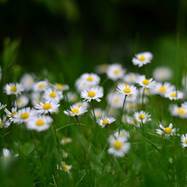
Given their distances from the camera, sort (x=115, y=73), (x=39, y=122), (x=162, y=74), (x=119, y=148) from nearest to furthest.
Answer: (x=119, y=148), (x=39, y=122), (x=115, y=73), (x=162, y=74)

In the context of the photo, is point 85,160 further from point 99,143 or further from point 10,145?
point 10,145

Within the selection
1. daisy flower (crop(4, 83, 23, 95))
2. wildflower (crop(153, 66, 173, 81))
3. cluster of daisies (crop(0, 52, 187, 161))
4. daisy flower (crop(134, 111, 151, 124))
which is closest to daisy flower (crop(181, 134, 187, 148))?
cluster of daisies (crop(0, 52, 187, 161))

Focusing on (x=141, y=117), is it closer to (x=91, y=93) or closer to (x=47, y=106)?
(x=91, y=93)

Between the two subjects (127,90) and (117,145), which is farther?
(127,90)

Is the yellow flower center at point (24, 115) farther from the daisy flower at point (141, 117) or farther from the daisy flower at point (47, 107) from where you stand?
the daisy flower at point (141, 117)

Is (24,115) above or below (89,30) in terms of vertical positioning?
below

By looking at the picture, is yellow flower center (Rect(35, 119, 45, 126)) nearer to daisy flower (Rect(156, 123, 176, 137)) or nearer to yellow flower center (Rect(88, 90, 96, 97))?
yellow flower center (Rect(88, 90, 96, 97))

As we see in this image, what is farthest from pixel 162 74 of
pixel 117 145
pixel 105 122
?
pixel 117 145

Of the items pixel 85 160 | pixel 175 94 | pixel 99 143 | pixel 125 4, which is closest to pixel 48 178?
pixel 85 160

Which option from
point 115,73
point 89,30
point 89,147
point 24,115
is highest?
point 89,30
